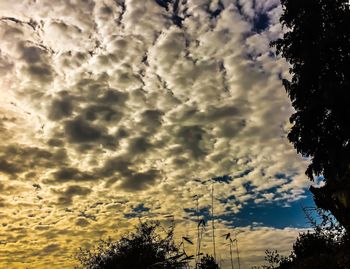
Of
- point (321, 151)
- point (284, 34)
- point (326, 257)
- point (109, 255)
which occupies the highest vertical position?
point (284, 34)

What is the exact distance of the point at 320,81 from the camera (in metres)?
18.0

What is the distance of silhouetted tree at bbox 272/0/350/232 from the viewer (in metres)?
17.8

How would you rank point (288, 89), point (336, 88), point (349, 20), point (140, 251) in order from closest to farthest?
1. point (140, 251)
2. point (336, 88)
3. point (349, 20)
4. point (288, 89)

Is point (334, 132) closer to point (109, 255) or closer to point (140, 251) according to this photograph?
point (140, 251)

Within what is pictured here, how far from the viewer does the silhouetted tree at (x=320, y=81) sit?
17828mm

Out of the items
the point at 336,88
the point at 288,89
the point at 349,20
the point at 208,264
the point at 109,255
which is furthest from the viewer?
the point at 208,264

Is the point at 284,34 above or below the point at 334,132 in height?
above

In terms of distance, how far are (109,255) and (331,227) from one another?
14.4 m

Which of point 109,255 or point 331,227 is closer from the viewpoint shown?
point 331,227

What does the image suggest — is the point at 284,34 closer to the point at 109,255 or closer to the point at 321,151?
the point at 321,151

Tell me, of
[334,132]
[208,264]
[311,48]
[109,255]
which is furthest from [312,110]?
[208,264]

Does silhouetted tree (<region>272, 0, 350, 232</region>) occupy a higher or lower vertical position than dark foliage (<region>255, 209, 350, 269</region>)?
higher

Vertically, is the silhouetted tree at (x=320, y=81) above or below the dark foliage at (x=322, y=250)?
above

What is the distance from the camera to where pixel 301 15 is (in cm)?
2064
